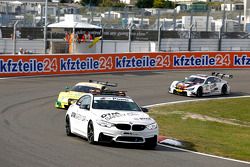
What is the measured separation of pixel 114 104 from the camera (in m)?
17.5

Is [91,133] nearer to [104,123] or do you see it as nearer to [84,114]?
[104,123]

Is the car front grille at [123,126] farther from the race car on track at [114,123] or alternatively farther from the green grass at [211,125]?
the green grass at [211,125]

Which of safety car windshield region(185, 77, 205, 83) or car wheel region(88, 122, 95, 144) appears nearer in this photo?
car wheel region(88, 122, 95, 144)

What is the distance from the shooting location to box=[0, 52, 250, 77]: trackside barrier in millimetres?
38750

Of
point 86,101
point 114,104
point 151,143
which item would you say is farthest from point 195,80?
point 151,143

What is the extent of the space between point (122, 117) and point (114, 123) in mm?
339

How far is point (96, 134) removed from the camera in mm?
16250

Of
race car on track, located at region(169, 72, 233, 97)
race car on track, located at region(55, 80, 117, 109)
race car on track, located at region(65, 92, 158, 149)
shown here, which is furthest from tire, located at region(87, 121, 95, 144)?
race car on track, located at region(169, 72, 233, 97)

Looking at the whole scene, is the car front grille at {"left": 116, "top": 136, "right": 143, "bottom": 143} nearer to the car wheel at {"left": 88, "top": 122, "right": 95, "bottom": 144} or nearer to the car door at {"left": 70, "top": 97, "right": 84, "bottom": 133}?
the car wheel at {"left": 88, "top": 122, "right": 95, "bottom": 144}

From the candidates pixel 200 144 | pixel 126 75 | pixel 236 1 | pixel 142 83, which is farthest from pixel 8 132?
pixel 236 1

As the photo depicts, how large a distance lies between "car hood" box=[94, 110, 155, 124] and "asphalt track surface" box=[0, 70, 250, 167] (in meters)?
0.68

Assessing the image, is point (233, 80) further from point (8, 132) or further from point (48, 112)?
point (8, 132)

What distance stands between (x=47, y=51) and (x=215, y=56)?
11.9 metres

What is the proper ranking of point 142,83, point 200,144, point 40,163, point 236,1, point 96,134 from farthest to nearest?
point 236,1, point 142,83, point 200,144, point 96,134, point 40,163
